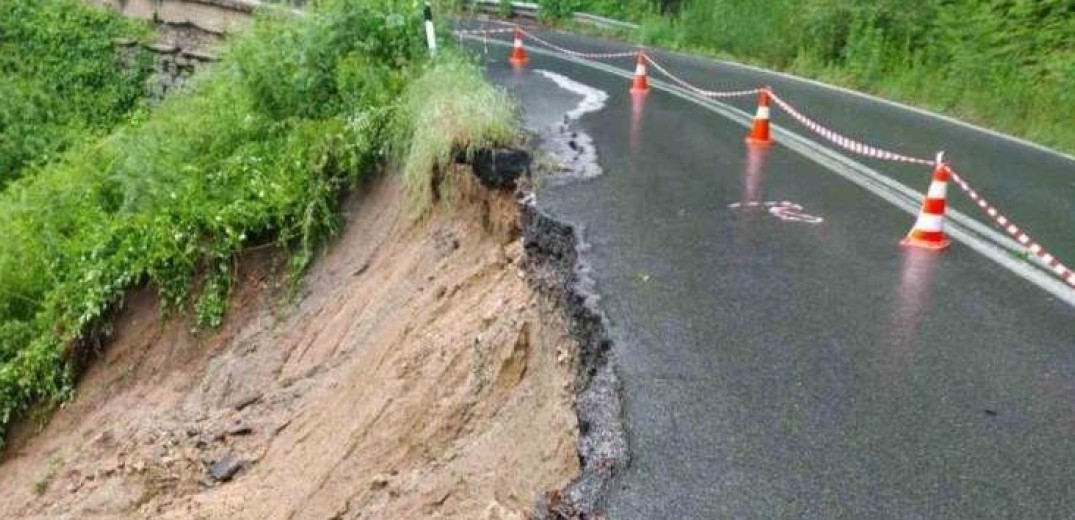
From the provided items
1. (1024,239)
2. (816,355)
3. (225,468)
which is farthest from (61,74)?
(816,355)

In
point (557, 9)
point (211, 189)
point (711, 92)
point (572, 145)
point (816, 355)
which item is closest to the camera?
point (816, 355)

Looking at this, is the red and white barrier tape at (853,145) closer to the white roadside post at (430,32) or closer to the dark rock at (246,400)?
the white roadside post at (430,32)

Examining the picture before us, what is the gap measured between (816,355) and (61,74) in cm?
1680

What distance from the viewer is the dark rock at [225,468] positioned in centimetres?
714

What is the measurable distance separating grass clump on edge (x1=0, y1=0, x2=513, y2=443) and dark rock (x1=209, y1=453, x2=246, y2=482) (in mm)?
2170

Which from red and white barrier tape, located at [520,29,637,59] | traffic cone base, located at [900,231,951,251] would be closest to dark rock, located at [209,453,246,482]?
traffic cone base, located at [900,231,951,251]

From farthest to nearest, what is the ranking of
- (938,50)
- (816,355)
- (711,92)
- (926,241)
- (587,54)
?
(587,54) → (938,50) → (711,92) → (926,241) → (816,355)

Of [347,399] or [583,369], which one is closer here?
[583,369]

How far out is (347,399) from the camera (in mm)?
7035

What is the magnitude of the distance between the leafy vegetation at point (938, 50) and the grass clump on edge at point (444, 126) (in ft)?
22.8

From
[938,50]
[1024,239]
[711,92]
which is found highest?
[938,50]

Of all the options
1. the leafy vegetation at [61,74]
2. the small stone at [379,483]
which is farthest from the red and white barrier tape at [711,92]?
the small stone at [379,483]

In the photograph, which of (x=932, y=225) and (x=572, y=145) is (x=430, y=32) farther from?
(x=932, y=225)

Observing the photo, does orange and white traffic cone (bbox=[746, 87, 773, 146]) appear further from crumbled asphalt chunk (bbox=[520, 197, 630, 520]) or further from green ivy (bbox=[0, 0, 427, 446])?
crumbled asphalt chunk (bbox=[520, 197, 630, 520])
